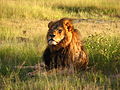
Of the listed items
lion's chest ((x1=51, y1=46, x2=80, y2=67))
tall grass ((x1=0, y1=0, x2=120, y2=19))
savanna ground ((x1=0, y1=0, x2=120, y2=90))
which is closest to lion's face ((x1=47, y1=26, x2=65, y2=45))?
lion's chest ((x1=51, y1=46, x2=80, y2=67))

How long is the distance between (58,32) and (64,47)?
11.0 inches

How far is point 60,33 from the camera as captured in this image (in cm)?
578

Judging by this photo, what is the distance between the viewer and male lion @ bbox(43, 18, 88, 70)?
5787 mm

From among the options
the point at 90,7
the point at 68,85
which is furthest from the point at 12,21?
the point at 68,85

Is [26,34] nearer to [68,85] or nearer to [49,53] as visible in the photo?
[49,53]

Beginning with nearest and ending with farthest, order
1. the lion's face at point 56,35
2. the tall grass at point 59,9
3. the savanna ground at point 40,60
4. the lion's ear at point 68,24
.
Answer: the savanna ground at point 40,60, the lion's face at point 56,35, the lion's ear at point 68,24, the tall grass at point 59,9

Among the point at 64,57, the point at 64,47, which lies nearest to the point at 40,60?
the point at 64,57

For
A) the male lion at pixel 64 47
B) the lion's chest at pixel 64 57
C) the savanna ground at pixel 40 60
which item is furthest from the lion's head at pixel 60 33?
the savanna ground at pixel 40 60

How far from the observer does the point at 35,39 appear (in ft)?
31.9

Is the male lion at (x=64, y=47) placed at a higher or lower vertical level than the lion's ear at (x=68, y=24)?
lower

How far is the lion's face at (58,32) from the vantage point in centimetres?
573

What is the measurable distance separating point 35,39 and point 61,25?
3.88 meters

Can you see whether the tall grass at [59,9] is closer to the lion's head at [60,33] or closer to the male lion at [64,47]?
the male lion at [64,47]

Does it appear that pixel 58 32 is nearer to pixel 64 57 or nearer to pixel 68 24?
pixel 68 24
